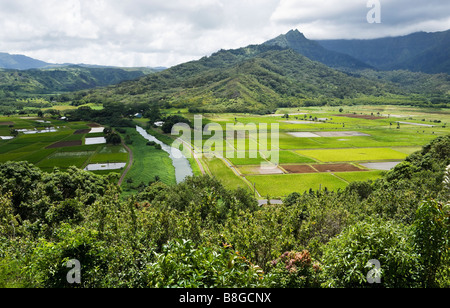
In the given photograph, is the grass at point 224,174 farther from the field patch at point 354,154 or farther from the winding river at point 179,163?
the field patch at point 354,154

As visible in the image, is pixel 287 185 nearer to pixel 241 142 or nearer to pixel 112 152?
pixel 241 142

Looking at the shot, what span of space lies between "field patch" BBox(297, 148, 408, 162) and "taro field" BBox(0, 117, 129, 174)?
6368 cm

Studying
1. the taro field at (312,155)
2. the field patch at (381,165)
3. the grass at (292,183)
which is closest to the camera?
the grass at (292,183)

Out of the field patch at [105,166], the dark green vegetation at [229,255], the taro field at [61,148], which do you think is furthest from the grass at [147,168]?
the dark green vegetation at [229,255]

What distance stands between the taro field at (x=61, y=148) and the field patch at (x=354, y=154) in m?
63.7

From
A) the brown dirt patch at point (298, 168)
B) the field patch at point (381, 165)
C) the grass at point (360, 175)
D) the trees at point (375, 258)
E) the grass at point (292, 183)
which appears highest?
the trees at point (375, 258)

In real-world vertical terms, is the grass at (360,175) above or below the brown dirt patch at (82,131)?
below

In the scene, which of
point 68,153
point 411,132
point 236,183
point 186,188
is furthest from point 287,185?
point 411,132

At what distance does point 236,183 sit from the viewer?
6800 cm

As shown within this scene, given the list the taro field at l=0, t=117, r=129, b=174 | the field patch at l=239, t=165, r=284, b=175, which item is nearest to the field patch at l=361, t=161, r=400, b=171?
the field patch at l=239, t=165, r=284, b=175

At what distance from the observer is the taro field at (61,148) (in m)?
77.9

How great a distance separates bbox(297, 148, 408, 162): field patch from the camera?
90.4m

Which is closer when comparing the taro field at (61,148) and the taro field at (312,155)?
the taro field at (312,155)

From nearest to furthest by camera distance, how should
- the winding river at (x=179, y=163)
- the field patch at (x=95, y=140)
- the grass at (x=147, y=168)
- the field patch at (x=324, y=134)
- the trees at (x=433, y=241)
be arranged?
the trees at (x=433, y=241) < the grass at (x=147, y=168) < the winding river at (x=179, y=163) < the field patch at (x=95, y=140) < the field patch at (x=324, y=134)
